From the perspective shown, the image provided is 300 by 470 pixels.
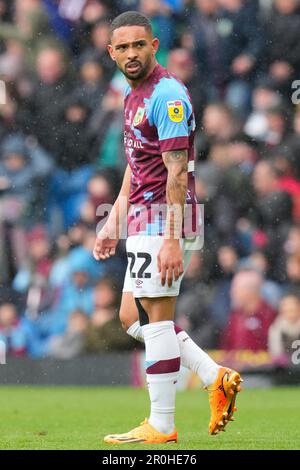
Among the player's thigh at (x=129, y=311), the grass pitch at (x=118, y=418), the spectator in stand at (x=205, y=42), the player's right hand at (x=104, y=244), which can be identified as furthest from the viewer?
the spectator in stand at (x=205, y=42)

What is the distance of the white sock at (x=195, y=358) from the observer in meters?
5.90

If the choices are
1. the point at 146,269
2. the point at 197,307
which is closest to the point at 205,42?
the point at 197,307

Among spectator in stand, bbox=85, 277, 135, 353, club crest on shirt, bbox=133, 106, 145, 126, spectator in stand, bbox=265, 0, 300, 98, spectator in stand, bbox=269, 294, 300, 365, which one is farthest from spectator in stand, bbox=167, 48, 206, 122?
club crest on shirt, bbox=133, 106, 145, 126

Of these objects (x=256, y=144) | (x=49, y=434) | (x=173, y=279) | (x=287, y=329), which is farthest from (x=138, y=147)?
(x=256, y=144)

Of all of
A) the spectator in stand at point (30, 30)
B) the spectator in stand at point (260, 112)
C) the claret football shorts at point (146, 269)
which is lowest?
the claret football shorts at point (146, 269)

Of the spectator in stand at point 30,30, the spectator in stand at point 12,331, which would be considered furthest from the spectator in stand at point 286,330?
the spectator in stand at point 30,30

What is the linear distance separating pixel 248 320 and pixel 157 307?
197 inches

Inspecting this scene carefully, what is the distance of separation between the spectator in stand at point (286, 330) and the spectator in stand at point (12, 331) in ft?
7.68

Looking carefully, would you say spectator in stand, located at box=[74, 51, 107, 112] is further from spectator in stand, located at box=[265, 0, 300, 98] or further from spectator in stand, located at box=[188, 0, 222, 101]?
spectator in stand, located at box=[265, 0, 300, 98]

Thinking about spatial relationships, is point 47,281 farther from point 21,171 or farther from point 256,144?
point 256,144

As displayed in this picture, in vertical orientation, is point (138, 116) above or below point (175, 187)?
above

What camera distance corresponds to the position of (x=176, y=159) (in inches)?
221

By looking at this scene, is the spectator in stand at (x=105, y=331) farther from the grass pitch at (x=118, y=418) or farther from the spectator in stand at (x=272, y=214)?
the spectator in stand at (x=272, y=214)

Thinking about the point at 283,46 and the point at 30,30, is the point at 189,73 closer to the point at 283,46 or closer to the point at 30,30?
the point at 283,46
